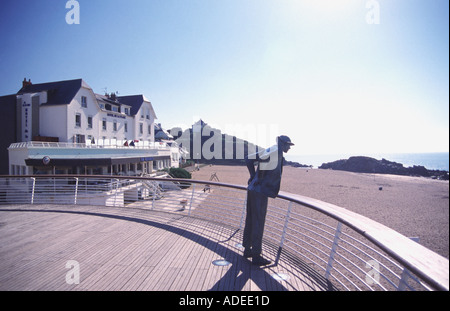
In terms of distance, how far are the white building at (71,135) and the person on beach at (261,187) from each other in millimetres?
18575

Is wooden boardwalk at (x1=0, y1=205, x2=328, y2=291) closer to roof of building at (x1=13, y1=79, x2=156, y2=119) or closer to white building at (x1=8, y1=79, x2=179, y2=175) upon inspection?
white building at (x1=8, y1=79, x2=179, y2=175)

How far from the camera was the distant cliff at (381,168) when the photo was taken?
158 ft

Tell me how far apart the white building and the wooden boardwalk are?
13.8 m

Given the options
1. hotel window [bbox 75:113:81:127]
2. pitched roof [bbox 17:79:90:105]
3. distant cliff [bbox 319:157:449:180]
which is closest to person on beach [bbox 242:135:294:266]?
pitched roof [bbox 17:79:90:105]

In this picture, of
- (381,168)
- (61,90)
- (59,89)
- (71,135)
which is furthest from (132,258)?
(381,168)

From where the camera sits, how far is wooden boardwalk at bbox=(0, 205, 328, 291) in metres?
3.11

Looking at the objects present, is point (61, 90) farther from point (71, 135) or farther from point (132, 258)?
point (132, 258)

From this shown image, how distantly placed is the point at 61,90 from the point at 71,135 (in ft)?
17.4

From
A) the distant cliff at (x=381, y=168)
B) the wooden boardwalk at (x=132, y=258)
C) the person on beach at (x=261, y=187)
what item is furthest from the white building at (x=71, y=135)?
the distant cliff at (x=381, y=168)

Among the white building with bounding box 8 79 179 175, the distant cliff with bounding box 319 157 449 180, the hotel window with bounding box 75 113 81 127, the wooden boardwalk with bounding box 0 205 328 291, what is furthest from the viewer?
the distant cliff with bounding box 319 157 449 180

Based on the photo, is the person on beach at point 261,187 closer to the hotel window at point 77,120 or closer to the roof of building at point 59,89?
the roof of building at point 59,89
